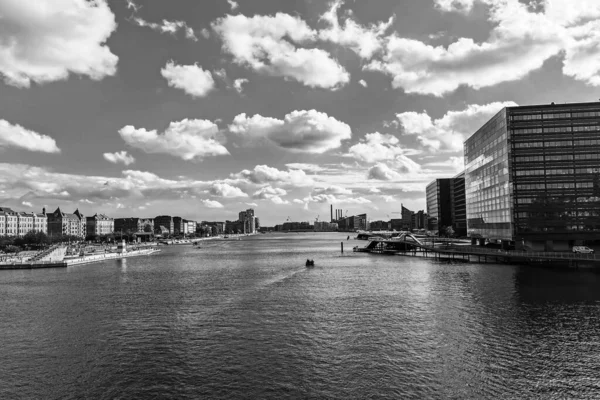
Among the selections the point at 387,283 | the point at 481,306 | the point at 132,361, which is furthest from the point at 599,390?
the point at 387,283

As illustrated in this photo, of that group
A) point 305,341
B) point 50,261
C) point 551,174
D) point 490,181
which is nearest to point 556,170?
point 551,174

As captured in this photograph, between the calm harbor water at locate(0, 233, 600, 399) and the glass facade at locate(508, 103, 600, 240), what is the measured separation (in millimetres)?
47830

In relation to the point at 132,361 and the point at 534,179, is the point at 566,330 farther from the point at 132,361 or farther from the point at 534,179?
the point at 534,179

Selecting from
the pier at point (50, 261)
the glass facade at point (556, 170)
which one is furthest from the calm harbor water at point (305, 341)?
the pier at point (50, 261)

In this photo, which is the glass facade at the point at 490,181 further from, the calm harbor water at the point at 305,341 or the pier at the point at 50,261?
the pier at the point at 50,261

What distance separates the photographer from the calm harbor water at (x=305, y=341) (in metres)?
31.1

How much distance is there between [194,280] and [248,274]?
1481cm

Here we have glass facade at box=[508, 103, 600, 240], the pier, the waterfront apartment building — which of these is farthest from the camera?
the pier

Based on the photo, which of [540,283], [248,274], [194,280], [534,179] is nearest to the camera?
[540,283]

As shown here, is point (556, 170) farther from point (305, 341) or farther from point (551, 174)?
point (305, 341)

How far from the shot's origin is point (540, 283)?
77188 millimetres

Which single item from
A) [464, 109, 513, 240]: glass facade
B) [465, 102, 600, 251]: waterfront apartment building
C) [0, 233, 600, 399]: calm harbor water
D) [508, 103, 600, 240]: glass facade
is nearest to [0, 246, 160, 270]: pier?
[0, 233, 600, 399]: calm harbor water

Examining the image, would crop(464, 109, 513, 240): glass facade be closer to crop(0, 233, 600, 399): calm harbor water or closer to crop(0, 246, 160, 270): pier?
crop(0, 233, 600, 399): calm harbor water

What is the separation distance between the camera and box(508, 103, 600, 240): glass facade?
389 feet
